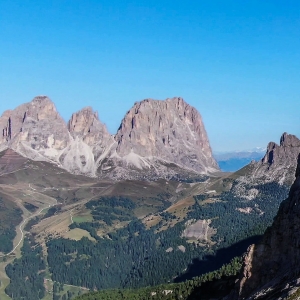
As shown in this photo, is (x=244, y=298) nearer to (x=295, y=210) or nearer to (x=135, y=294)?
(x=295, y=210)

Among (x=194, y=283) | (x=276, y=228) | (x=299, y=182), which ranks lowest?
(x=194, y=283)

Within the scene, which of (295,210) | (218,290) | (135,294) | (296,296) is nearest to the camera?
(296,296)

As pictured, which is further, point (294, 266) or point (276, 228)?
point (276, 228)

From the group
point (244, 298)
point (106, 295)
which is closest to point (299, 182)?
point (244, 298)

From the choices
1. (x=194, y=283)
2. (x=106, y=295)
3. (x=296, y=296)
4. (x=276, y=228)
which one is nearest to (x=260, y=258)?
(x=276, y=228)

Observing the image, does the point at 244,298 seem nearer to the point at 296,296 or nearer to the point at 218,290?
the point at 296,296

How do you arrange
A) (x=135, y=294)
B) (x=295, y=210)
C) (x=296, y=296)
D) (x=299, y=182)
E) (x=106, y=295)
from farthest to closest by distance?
1. (x=106, y=295)
2. (x=135, y=294)
3. (x=299, y=182)
4. (x=295, y=210)
5. (x=296, y=296)

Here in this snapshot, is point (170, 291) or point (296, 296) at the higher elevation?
point (296, 296)
